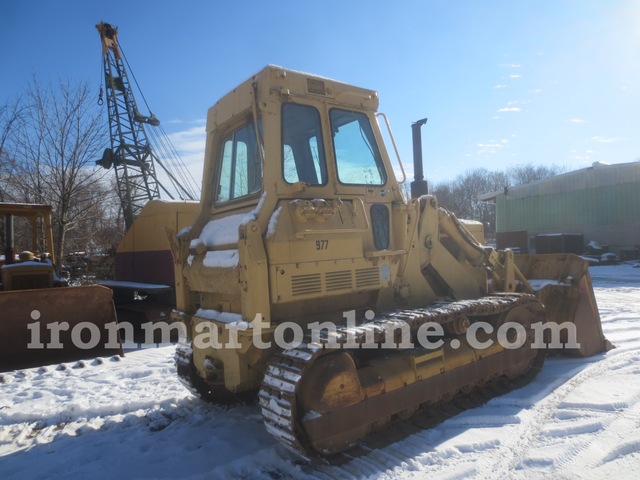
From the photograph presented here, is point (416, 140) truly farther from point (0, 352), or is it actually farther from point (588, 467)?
point (0, 352)

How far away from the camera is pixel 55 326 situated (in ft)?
22.5

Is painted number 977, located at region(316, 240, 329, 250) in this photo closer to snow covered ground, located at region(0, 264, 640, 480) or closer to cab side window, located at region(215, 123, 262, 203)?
cab side window, located at region(215, 123, 262, 203)

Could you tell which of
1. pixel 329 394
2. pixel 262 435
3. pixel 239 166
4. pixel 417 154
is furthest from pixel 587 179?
pixel 329 394

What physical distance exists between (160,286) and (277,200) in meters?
6.98

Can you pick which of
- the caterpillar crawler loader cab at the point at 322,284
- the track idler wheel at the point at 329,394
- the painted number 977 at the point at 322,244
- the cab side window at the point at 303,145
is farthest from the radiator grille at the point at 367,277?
the cab side window at the point at 303,145

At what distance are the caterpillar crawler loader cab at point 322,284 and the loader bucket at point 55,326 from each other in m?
3.11

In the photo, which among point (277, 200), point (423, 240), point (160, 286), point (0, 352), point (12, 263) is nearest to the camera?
point (277, 200)

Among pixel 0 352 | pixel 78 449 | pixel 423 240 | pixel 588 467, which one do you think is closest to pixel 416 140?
pixel 423 240

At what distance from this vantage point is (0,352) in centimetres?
652

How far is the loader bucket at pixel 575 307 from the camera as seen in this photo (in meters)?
6.16

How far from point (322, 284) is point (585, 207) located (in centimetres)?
2831

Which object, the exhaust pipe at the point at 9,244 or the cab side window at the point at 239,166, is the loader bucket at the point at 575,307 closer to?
the cab side window at the point at 239,166

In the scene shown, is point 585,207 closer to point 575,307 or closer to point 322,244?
point 575,307

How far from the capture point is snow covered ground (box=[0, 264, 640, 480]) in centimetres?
340
